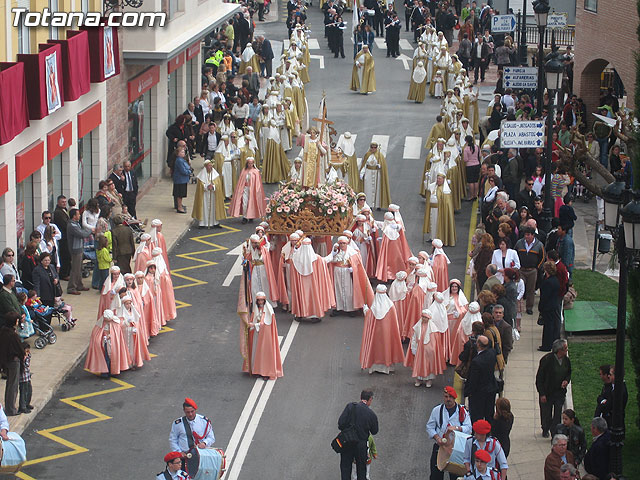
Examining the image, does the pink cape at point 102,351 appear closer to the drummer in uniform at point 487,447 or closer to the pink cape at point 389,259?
the pink cape at point 389,259

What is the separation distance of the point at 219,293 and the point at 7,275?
5.54 meters

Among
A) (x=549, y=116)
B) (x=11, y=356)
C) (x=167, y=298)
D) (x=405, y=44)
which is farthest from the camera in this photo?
(x=405, y=44)

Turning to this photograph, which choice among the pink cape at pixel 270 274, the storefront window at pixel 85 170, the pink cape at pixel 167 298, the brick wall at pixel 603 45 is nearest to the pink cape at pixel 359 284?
the pink cape at pixel 270 274

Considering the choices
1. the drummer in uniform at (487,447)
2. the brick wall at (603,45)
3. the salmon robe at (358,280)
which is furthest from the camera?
the brick wall at (603,45)

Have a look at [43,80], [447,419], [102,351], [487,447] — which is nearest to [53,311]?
[102,351]

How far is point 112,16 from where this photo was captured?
95.8 feet

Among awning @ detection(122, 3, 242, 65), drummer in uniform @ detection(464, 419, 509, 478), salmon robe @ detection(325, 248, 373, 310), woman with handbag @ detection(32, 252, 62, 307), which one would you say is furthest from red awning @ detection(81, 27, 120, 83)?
drummer in uniform @ detection(464, 419, 509, 478)

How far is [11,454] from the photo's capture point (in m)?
16.2

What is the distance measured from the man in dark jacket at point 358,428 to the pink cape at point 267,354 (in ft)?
13.7

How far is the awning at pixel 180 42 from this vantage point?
102ft

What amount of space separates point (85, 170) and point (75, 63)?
3041mm

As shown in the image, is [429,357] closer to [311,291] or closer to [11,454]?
[311,291]

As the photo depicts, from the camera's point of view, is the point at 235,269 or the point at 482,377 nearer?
the point at 482,377

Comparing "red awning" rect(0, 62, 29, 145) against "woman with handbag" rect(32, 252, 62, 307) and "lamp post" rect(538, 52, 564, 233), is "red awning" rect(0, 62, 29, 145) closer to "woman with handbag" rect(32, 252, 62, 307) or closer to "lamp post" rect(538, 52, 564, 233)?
"woman with handbag" rect(32, 252, 62, 307)
